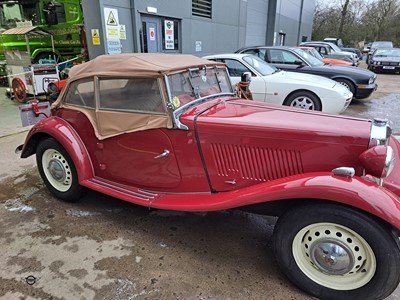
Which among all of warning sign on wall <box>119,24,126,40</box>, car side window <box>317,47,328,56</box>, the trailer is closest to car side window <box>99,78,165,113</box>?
warning sign on wall <box>119,24,126,40</box>

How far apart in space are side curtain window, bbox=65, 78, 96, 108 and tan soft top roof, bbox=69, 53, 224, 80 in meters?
0.07

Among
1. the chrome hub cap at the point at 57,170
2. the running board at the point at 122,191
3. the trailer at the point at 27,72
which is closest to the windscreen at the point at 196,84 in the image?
the running board at the point at 122,191

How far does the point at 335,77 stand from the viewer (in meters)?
8.80

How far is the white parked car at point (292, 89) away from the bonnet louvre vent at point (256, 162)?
14.7ft

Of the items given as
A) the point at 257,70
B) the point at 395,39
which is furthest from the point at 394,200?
the point at 395,39

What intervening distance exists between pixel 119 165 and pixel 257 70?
4746mm

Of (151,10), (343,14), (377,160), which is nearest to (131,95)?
(377,160)

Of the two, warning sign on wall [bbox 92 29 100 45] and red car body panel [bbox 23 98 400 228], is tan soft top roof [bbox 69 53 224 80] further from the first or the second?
warning sign on wall [bbox 92 29 100 45]

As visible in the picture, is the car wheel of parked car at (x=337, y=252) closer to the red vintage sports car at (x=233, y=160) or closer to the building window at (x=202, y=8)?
the red vintage sports car at (x=233, y=160)

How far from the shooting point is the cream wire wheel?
6.88 ft

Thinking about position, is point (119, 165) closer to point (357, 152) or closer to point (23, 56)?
point (357, 152)

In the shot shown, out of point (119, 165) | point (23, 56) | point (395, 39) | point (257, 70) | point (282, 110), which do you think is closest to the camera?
point (282, 110)

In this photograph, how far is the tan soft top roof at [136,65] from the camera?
9.09 feet

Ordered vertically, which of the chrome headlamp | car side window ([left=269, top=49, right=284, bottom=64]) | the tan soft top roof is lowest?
the chrome headlamp
